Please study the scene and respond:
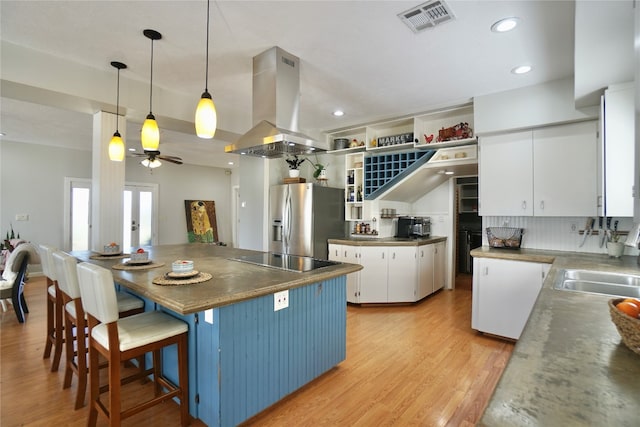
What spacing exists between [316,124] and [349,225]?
66.7 inches

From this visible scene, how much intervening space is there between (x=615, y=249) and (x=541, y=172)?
3.04 feet

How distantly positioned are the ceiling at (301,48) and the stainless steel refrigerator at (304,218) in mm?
1239

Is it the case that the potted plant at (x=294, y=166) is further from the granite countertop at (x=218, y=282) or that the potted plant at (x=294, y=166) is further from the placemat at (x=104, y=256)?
the placemat at (x=104, y=256)

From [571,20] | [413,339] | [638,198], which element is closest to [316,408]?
[413,339]

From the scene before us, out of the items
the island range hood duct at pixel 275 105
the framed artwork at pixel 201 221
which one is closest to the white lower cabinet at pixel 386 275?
the island range hood duct at pixel 275 105

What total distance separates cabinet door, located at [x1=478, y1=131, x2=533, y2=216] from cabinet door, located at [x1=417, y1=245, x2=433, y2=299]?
1135 mm

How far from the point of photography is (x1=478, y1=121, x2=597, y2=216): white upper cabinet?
3.00 metres

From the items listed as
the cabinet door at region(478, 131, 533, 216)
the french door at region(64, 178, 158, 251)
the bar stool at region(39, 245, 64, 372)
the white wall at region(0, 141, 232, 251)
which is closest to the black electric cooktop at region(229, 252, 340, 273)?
the bar stool at region(39, 245, 64, 372)

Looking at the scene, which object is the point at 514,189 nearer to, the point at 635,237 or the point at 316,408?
the point at 635,237

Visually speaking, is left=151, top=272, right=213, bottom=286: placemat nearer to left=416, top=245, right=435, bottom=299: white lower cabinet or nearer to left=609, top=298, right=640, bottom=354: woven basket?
left=609, top=298, right=640, bottom=354: woven basket

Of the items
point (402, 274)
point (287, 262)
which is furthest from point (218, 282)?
point (402, 274)

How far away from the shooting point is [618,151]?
2455 millimetres

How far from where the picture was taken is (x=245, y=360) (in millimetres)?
1859

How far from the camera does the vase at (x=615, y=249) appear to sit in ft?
9.30
